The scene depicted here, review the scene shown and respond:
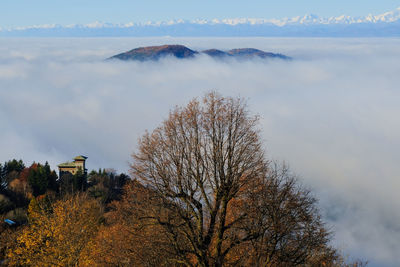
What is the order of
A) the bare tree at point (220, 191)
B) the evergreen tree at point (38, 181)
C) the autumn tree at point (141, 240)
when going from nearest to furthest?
1. the bare tree at point (220, 191)
2. the autumn tree at point (141, 240)
3. the evergreen tree at point (38, 181)

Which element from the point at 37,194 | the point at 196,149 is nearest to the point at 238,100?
the point at 196,149

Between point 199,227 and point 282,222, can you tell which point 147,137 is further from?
point 282,222

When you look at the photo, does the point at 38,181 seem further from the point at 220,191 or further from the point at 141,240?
the point at 220,191

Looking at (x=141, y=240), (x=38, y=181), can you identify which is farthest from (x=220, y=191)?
(x=38, y=181)

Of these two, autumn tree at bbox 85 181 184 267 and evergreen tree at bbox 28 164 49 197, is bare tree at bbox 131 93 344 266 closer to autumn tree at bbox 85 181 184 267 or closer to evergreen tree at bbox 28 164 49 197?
autumn tree at bbox 85 181 184 267

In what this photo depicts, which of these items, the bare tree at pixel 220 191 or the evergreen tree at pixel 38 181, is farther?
the evergreen tree at pixel 38 181

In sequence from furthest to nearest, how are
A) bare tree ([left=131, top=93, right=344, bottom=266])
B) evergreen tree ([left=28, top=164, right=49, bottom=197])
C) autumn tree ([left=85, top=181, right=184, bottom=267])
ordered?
evergreen tree ([left=28, top=164, right=49, bottom=197]) < autumn tree ([left=85, top=181, right=184, bottom=267]) < bare tree ([left=131, top=93, right=344, bottom=266])

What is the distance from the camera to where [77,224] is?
38.4 metres

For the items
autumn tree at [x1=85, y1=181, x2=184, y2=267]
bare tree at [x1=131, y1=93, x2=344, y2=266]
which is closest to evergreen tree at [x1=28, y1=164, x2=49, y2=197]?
→ autumn tree at [x1=85, y1=181, x2=184, y2=267]

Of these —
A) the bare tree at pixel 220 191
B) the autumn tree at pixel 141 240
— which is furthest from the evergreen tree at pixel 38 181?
the bare tree at pixel 220 191

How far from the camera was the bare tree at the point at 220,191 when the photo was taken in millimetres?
26766

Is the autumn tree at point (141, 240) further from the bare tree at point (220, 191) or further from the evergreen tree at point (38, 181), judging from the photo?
the evergreen tree at point (38, 181)

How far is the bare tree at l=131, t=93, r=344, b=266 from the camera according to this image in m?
26.8

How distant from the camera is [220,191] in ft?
89.2
